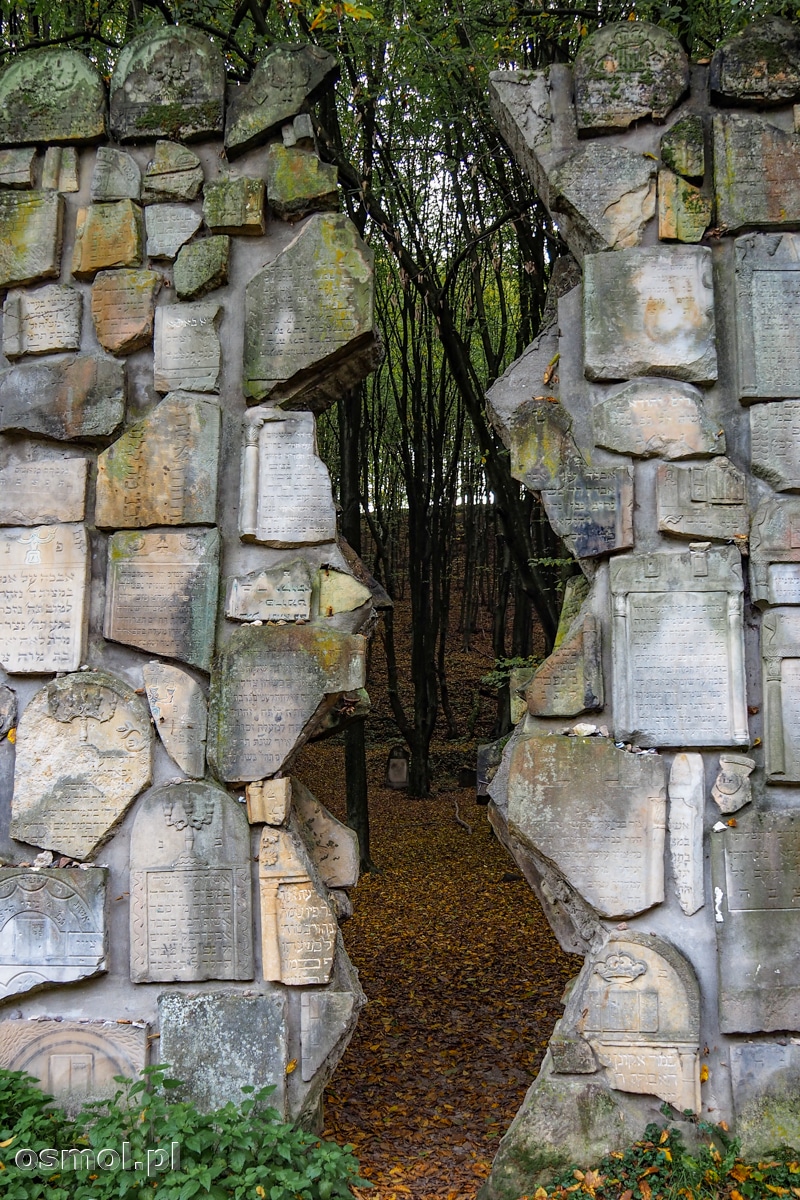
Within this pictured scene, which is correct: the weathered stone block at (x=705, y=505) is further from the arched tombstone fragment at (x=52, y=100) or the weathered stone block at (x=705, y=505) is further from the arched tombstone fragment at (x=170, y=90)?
the arched tombstone fragment at (x=52, y=100)

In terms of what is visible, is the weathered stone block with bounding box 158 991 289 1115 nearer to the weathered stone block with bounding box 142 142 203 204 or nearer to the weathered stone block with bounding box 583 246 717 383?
the weathered stone block with bounding box 583 246 717 383

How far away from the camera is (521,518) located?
7.75m

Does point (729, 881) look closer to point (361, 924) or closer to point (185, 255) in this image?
point (185, 255)

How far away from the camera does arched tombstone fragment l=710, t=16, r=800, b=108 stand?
146 inches

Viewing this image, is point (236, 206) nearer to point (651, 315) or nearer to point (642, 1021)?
point (651, 315)

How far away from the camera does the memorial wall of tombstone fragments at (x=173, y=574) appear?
348 centimetres

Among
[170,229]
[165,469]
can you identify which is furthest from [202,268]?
[165,469]

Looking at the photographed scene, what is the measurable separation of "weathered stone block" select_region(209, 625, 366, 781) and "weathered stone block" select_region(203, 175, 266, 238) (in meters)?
1.60

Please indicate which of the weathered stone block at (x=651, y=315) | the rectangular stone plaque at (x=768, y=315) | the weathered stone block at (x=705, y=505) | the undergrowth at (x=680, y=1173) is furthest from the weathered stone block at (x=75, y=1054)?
the rectangular stone plaque at (x=768, y=315)

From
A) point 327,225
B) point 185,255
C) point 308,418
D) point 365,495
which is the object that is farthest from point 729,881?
point 365,495

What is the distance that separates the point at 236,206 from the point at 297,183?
0.85 ft

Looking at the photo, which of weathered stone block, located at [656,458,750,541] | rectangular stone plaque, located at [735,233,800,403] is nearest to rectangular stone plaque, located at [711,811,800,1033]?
weathered stone block, located at [656,458,750,541]

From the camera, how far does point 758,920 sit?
3.37 metres

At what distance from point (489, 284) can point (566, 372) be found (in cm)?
914
